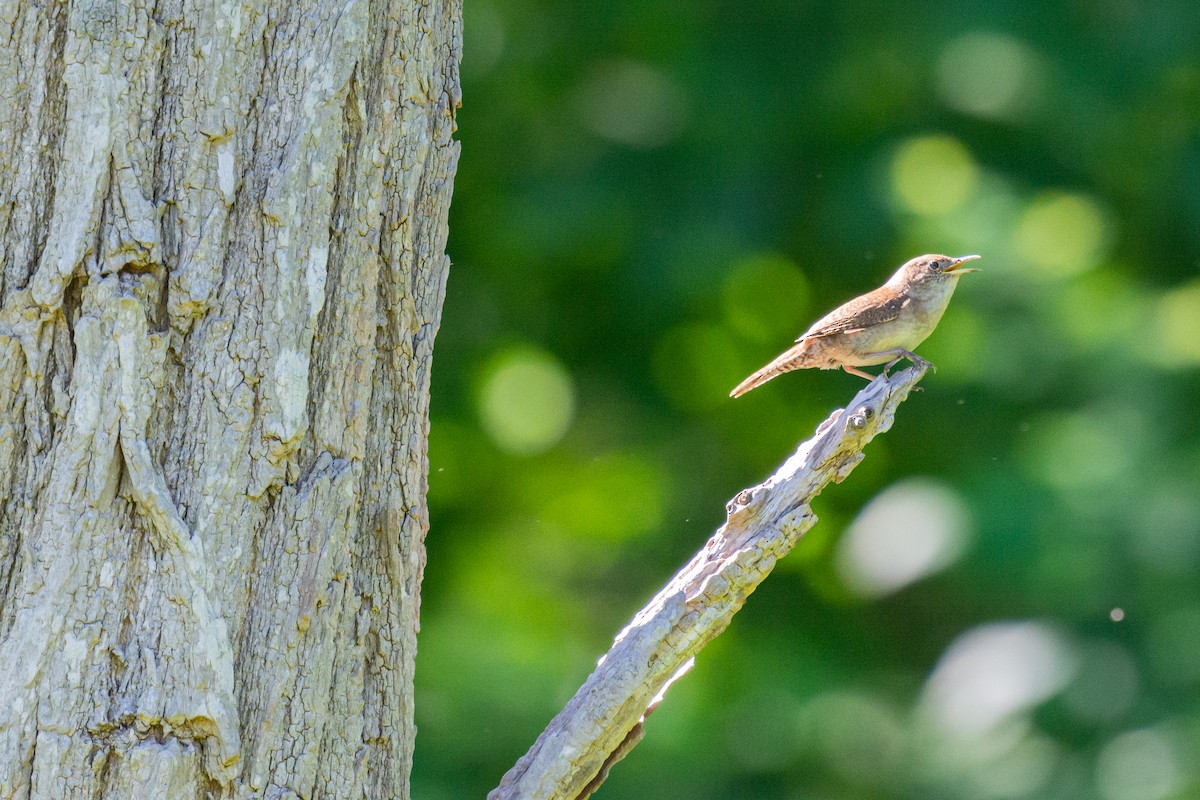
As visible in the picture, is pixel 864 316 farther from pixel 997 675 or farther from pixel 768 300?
pixel 768 300

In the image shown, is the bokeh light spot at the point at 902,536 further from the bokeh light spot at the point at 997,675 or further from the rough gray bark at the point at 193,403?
the rough gray bark at the point at 193,403

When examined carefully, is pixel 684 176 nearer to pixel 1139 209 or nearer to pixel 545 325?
pixel 545 325

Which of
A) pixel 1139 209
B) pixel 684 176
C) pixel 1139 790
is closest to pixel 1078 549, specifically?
pixel 1139 790

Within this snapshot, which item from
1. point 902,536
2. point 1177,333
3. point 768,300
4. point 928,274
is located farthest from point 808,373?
point 928,274

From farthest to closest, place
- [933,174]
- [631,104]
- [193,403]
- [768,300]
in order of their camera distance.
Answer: [631,104], [768,300], [933,174], [193,403]

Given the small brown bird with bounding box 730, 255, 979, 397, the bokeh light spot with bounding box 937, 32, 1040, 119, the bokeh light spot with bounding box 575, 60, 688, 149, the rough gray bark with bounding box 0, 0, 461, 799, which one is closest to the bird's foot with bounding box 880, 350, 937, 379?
the small brown bird with bounding box 730, 255, 979, 397

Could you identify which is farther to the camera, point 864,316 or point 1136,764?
point 1136,764

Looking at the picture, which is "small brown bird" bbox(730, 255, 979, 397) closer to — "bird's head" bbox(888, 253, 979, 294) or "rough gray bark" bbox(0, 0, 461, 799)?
"bird's head" bbox(888, 253, 979, 294)
